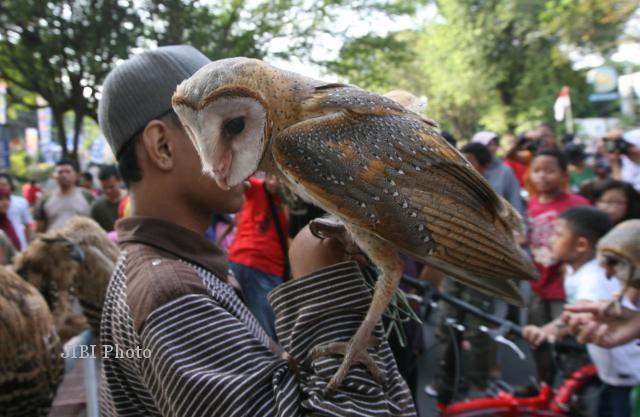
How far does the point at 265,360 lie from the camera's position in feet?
3.62

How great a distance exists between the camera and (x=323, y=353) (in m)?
A: 1.05

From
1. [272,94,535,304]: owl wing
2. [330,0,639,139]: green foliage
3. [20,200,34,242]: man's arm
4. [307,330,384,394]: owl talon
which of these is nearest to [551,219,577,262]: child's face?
[272,94,535,304]: owl wing

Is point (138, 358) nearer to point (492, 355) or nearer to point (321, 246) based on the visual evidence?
point (321, 246)

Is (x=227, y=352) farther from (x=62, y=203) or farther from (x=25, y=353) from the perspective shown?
(x=62, y=203)

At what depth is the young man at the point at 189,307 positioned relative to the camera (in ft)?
3.39

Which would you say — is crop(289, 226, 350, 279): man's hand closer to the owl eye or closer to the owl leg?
the owl leg

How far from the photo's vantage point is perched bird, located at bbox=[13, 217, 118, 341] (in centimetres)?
294

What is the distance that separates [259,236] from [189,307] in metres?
2.95

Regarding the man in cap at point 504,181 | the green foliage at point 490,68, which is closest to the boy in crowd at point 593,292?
the man in cap at point 504,181

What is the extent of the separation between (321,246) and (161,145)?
0.47m

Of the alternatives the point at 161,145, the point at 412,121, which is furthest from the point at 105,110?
the point at 412,121

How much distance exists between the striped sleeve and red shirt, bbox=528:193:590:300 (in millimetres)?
3151

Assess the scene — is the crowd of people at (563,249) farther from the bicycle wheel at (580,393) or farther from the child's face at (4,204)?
the child's face at (4,204)

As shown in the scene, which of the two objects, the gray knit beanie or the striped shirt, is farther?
the gray knit beanie
